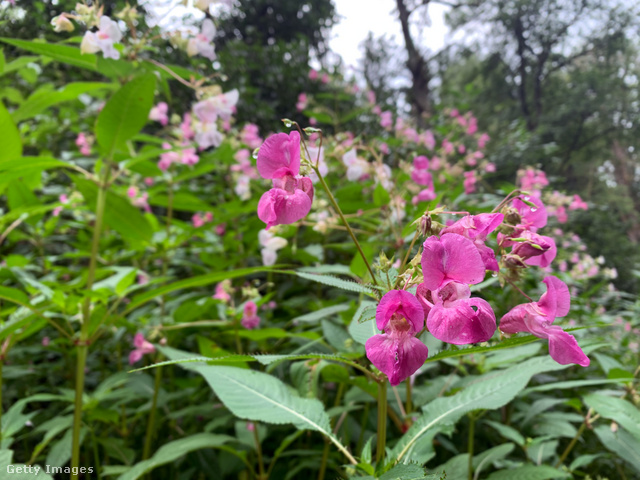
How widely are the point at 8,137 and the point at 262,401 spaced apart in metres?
1.09

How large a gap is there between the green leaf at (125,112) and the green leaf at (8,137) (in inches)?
9.4

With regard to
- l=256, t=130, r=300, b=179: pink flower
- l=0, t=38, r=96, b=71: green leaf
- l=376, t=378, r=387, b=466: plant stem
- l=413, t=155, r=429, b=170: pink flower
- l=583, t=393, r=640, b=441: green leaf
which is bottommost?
l=583, t=393, r=640, b=441: green leaf

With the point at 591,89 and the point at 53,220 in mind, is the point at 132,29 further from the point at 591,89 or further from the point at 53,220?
Result: the point at 591,89

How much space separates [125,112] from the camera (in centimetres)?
117

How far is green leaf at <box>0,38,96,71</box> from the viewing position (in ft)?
3.63

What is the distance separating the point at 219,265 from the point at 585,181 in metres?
16.9

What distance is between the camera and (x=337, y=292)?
2.09 meters

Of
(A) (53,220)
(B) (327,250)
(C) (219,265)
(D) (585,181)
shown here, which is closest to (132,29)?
(C) (219,265)

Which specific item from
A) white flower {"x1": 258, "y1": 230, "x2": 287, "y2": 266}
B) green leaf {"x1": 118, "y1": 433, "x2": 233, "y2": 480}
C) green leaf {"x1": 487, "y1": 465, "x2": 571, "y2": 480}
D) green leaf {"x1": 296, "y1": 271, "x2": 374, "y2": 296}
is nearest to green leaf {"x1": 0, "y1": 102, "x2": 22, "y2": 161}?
white flower {"x1": 258, "y1": 230, "x2": 287, "y2": 266}

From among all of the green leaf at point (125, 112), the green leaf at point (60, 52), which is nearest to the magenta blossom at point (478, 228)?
the green leaf at point (125, 112)

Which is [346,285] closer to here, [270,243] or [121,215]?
[270,243]

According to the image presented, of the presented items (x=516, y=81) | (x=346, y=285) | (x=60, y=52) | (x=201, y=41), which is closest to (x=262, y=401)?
(x=346, y=285)

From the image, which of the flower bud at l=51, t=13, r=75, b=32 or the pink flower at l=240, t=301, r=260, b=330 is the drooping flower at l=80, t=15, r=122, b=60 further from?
the pink flower at l=240, t=301, r=260, b=330

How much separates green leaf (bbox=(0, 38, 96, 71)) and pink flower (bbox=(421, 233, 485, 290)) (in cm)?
127
